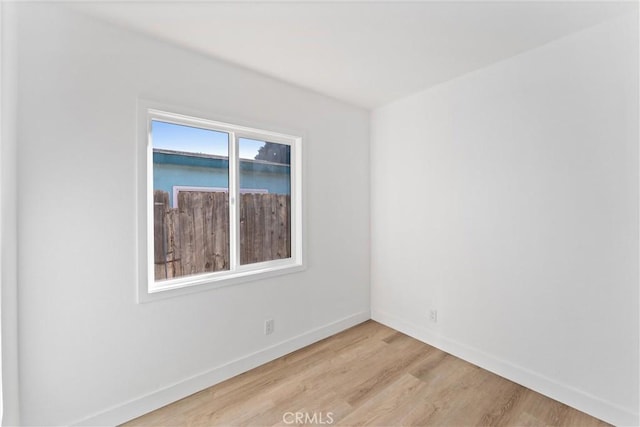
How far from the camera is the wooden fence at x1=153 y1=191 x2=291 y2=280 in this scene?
2.08 metres

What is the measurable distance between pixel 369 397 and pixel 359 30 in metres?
2.45

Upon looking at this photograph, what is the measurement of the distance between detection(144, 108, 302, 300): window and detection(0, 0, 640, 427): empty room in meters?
0.02

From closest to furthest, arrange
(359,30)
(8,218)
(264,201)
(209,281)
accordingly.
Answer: (8,218)
(359,30)
(209,281)
(264,201)

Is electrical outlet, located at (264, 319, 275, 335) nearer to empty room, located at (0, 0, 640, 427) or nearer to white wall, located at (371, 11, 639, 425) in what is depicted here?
empty room, located at (0, 0, 640, 427)

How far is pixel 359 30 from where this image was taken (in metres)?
1.82

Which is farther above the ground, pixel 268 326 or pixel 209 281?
pixel 209 281

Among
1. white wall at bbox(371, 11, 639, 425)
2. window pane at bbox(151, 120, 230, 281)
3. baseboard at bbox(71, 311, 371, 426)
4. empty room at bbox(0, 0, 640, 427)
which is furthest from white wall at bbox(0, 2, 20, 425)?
white wall at bbox(371, 11, 639, 425)

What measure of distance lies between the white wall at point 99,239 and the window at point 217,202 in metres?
0.17

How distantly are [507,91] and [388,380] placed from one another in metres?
2.38

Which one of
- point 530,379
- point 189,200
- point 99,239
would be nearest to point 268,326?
point 189,200

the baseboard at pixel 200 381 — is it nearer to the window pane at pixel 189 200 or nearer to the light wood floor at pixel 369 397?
the light wood floor at pixel 369 397

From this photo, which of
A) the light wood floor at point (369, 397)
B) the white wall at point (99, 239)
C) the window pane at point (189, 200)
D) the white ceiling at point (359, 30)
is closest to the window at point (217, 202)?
the window pane at point (189, 200)

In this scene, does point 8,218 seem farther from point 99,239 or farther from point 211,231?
point 211,231

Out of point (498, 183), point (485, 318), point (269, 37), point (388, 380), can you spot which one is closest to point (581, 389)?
point (485, 318)
